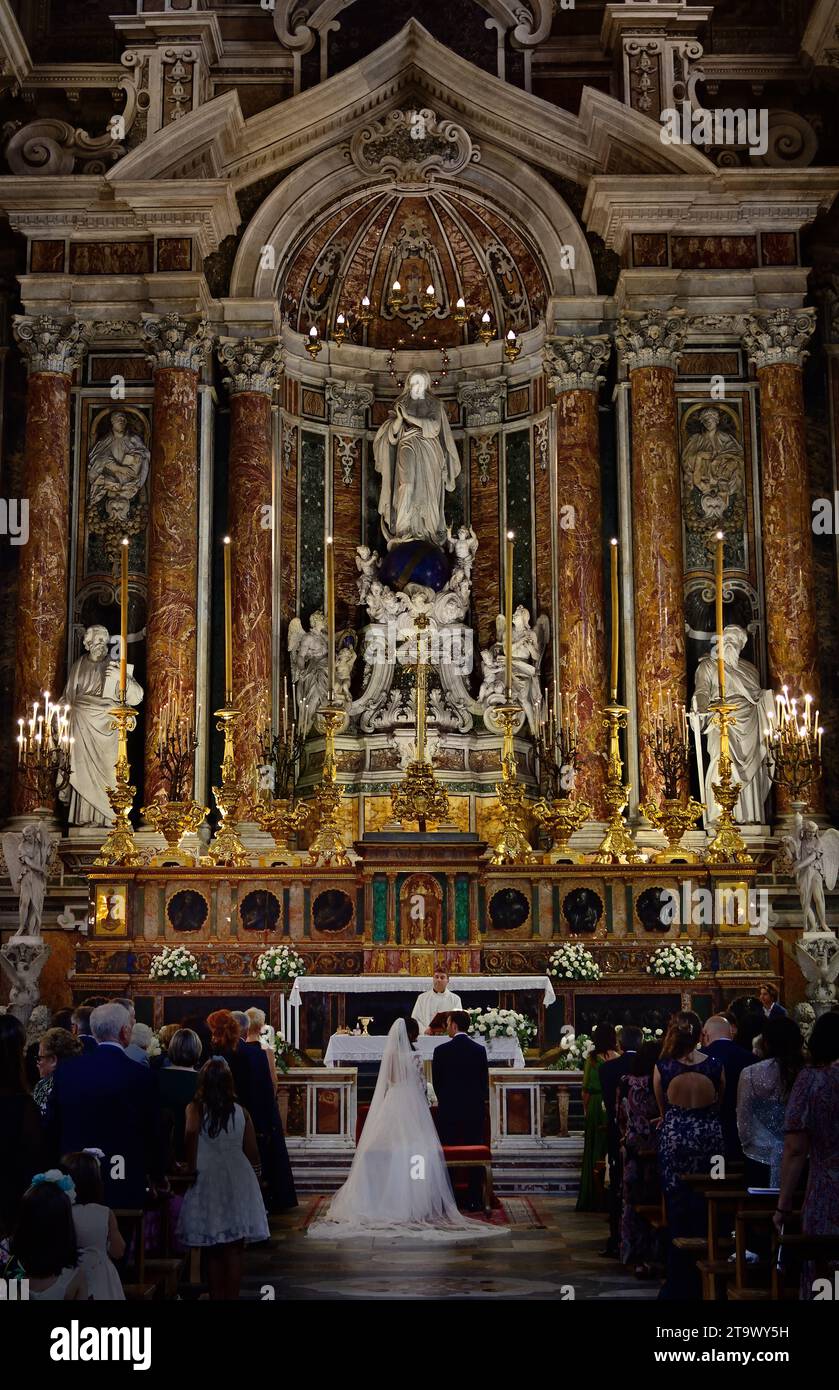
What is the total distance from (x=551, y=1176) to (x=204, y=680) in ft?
29.4

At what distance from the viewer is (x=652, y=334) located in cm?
2292

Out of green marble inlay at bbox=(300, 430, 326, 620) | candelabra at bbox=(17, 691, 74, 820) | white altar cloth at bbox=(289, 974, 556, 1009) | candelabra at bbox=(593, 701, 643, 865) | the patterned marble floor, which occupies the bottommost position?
the patterned marble floor

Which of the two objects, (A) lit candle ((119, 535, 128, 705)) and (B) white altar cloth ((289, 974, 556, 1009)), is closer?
(B) white altar cloth ((289, 974, 556, 1009))

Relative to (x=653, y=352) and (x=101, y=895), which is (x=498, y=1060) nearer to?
(x=101, y=895)

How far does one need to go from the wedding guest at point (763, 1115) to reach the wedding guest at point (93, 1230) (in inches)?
147

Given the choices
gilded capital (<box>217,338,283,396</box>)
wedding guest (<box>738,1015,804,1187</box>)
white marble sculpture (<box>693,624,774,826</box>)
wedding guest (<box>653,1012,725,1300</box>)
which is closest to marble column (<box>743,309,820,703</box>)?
white marble sculpture (<box>693,624,774,826</box>)

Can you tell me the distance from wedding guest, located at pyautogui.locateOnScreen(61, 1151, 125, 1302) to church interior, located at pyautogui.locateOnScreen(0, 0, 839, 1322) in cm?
1164

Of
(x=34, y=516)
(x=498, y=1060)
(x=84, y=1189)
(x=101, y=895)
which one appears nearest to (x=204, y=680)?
(x=34, y=516)

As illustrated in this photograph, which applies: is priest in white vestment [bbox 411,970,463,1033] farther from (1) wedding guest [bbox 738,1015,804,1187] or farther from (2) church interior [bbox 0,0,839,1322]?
(1) wedding guest [bbox 738,1015,804,1187]

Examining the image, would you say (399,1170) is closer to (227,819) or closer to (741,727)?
(227,819)

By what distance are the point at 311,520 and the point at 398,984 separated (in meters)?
8.73

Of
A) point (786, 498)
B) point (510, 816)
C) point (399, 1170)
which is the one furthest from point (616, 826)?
point (399, 1170)

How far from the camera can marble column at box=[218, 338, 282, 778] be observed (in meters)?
22.7

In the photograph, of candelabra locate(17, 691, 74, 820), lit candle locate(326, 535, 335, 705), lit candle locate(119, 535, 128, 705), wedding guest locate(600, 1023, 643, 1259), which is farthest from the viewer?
candelabra locate(17, 691, 74, 820)
